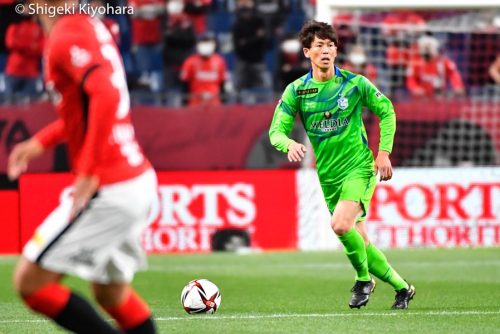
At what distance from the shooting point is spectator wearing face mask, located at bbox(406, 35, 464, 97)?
55.9ft

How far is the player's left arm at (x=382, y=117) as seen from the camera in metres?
8.12

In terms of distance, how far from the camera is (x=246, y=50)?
17.0m

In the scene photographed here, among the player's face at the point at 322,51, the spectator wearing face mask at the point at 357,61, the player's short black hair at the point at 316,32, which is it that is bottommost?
the spectator wearing face mask at the point at 357,61

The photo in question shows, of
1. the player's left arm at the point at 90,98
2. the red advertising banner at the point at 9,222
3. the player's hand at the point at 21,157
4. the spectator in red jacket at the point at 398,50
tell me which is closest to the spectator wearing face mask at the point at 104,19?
the red advertising banner at the point at 9,222

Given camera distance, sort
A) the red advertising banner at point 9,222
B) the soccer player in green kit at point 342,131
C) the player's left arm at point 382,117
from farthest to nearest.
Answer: the red advertising banner at point 9,222 < the soccer player in green kit at point 342,131 < the player's left arm at point 382,117

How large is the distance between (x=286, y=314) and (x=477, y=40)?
9.84 metres

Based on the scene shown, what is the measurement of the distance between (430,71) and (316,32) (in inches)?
356

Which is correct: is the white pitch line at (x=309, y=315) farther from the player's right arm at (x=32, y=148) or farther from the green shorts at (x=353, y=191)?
the player's right arm at (x=32, y=148)

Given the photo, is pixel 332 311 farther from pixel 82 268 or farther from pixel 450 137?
pixel 450 137

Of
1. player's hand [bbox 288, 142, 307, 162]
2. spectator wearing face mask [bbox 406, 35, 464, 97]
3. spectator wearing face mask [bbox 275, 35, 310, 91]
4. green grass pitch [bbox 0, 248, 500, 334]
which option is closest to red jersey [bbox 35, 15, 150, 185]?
green grass pitch [bbox 0, 248, 500, 334]

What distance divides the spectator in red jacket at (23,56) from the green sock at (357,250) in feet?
29.0

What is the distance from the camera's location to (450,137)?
15.1m

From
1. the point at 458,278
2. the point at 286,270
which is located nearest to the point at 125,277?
the point at 458,278

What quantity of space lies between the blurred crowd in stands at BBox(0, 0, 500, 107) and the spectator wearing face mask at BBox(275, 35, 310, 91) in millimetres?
14
